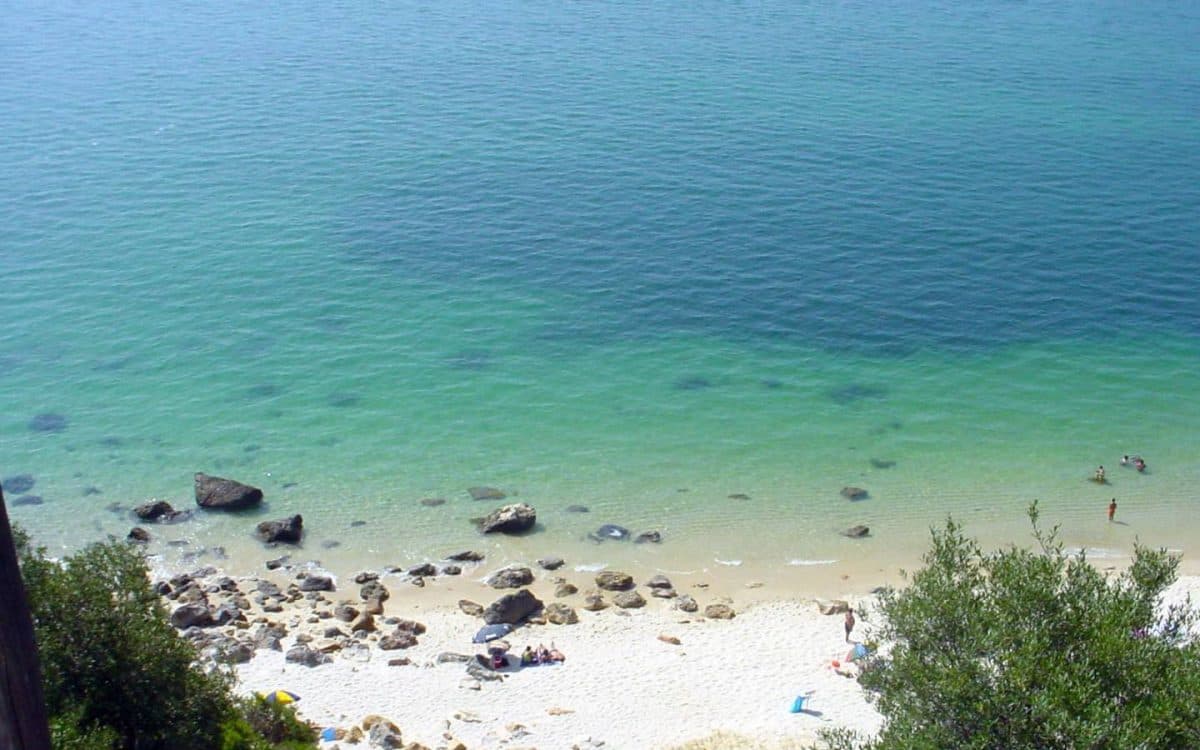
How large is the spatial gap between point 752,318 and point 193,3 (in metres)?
93.3

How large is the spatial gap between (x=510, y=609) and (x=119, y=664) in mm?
15067

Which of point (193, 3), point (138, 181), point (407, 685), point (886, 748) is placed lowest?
point (407, 685)

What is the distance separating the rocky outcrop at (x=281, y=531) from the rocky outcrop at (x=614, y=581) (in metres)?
10.8

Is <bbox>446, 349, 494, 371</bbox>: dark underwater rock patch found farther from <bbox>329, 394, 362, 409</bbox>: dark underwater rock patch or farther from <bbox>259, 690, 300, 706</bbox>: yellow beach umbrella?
<bbox>259, 690, 300, 706</bbox>: yellow beach umbrella

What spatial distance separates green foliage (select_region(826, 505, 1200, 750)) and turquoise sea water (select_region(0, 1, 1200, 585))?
2101 cm

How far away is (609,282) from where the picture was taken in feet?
192

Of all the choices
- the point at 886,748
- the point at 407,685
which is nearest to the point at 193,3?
the point at 407,685

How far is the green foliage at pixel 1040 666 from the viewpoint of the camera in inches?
591

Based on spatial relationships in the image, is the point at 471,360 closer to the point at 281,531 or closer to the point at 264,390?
the point at 264,390

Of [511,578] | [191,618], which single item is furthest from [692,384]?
[191,618]

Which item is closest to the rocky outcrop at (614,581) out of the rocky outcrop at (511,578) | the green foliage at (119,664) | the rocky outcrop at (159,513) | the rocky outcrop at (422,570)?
the rocky outcrop at (511,578)

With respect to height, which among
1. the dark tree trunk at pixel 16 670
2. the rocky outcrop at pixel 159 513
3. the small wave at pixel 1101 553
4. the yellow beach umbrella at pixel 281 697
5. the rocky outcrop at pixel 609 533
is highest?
the dark tree trunk at pixel 16 670

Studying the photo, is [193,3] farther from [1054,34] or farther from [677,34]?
[1054,34]

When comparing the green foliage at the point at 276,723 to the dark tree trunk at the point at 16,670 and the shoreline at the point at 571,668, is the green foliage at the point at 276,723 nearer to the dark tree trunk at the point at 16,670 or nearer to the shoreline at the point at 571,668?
the shoreline at the point at 571,668
